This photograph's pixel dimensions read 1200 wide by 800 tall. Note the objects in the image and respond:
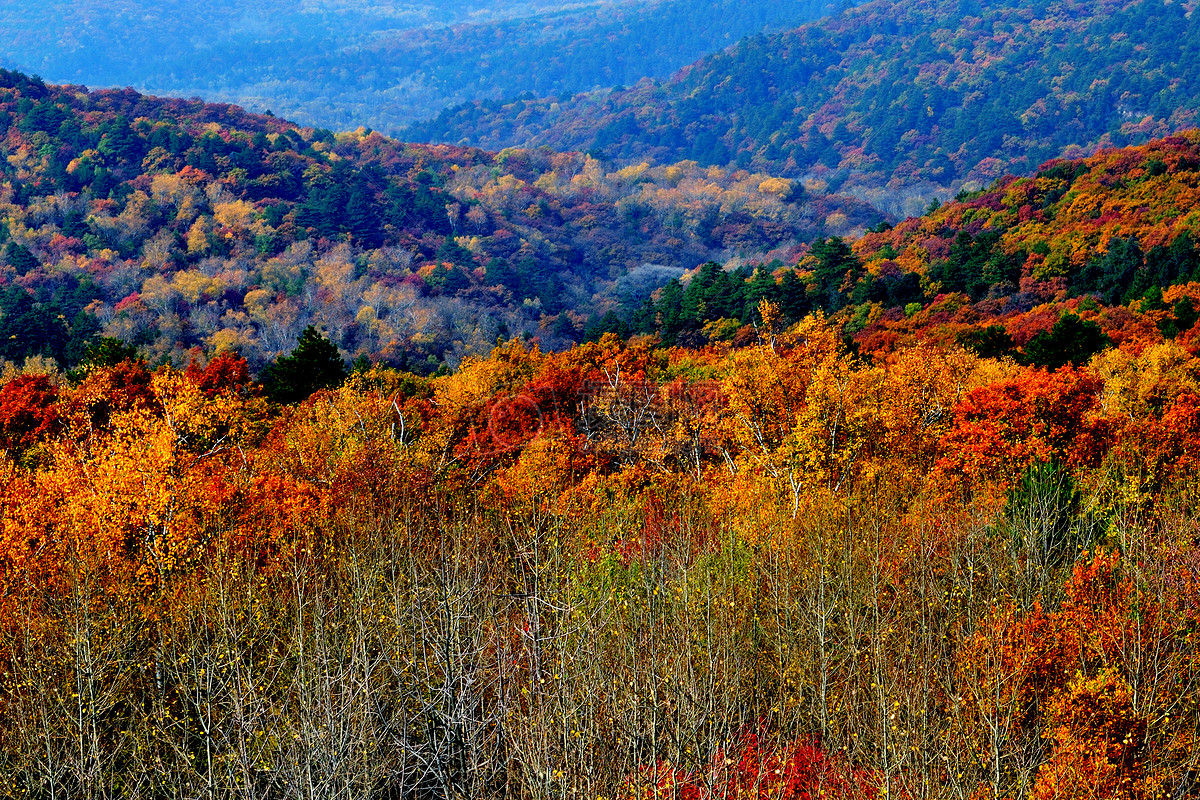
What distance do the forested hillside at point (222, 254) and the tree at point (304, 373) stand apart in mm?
30678

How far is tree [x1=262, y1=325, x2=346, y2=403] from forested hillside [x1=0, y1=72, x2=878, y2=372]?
1208 inches

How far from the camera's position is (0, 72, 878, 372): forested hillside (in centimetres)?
11519

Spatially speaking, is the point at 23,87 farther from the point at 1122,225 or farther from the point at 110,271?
the point at 1122,225

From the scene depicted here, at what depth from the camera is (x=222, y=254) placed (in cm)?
14412

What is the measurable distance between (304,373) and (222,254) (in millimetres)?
97989

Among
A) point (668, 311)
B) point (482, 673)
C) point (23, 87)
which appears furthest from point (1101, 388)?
point (23, 87)

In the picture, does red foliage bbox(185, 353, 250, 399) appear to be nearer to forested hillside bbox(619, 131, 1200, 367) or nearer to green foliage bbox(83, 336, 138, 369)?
green foliage bbox(83, 336, 138, 369)

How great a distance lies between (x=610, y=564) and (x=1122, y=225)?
79.4 metres

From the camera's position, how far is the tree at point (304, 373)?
2258 inches

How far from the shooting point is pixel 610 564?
2442 centimetres

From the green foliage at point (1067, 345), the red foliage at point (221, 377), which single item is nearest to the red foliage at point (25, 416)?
the red foliage at point (221, 377)

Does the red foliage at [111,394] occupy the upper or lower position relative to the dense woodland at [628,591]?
upper

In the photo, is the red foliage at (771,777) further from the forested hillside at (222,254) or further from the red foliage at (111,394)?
the forested hillside at (222,254)

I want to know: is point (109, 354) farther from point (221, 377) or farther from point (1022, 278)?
point (1022, 278)
